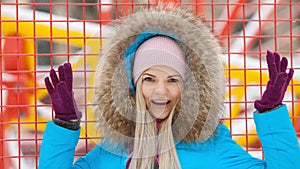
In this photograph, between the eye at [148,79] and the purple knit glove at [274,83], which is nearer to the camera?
the purple knit glove at [274,83]

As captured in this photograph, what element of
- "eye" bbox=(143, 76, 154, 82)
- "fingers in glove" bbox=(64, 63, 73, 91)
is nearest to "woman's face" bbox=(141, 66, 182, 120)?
"eye" bbox=(143, 76, 154, 82)

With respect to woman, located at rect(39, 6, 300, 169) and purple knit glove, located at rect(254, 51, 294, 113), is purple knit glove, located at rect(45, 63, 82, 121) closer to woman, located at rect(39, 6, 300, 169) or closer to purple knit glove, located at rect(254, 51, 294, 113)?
woman, located at rect(39, 6, 300, 169)

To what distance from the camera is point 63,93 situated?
1288 mm

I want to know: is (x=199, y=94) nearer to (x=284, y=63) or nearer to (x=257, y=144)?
(x=284, y=63)

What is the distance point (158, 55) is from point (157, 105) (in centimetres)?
12

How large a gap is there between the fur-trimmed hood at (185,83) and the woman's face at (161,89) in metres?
0.02

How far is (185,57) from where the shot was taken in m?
1.39

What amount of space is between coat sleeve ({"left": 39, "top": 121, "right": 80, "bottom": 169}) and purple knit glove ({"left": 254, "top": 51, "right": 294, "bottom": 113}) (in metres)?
0.44

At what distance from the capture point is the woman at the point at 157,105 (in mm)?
1343

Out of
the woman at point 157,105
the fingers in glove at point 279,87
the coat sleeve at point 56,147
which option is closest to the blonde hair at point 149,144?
the woman at point 157,105

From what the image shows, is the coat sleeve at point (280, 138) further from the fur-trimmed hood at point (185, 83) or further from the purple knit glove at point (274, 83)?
the fur-trimmed hood at point (185, 83)

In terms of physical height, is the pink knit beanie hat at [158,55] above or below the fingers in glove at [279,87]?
above

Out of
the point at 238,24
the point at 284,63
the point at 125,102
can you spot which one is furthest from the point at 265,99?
the point at 238,24

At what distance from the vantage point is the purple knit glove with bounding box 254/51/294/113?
125cm
